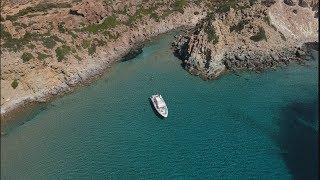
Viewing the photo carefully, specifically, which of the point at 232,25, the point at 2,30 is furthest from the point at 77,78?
the point at 232,25

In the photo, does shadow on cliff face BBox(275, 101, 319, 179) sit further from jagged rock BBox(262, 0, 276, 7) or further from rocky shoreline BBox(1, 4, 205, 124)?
rocky shoreline BBox(1, 4, 205, 124)

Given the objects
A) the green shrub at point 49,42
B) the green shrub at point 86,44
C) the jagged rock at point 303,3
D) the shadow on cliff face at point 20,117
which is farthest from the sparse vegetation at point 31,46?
the jagged rock at point 303,3

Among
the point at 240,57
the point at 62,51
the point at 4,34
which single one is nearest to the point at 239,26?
the point at 240,57

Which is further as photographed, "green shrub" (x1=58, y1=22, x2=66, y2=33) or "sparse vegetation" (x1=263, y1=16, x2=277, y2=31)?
"sparse vegetation" (x1=263, y1=16, x2=277, y2=31)

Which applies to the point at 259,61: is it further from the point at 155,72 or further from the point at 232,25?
the point at 155,72

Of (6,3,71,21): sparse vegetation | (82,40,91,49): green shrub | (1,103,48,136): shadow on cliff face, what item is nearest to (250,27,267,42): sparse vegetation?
(82,40,91,49): green shrub

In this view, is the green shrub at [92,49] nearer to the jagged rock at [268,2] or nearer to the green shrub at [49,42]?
the green shrub at [49,42]
